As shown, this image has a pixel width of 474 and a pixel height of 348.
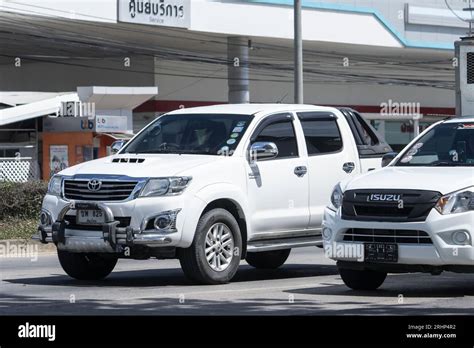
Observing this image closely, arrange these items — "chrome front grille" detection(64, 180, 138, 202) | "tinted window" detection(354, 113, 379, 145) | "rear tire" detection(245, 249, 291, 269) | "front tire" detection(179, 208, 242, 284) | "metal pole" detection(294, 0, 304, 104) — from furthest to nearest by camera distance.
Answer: "metal pole" detection(294, 0, 304, 104) < "rear tire" detection(245, 249, 291, 269) < "tinted window" detection(354, 113, 379, 145) < "front tire" detection(179, 208, 242, 284) < "chrome front grille" detection(64, 180, 138, 202)

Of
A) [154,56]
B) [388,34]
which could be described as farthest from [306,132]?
[388,34]

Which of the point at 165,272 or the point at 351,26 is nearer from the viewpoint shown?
the point at 165,272

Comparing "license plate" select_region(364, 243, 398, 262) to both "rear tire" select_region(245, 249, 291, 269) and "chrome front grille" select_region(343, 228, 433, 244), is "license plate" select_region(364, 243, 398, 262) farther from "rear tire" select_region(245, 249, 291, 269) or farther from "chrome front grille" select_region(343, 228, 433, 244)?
"rear tire" select_region(245, 249, 291, 269)

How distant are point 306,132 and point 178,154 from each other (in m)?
1.92

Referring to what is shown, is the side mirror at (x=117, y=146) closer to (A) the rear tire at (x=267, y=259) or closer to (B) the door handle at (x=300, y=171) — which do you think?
(B) the door handle at (x=300, y=171)

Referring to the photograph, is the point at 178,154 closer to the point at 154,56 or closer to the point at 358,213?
the point at 358,213

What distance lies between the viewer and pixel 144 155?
1342 cm

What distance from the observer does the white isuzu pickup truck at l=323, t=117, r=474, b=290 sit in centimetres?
1115

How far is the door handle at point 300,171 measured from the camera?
1409 cm

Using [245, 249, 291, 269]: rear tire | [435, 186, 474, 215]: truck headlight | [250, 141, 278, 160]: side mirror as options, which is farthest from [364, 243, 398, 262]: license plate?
[245, 249, 291, 269]: rear tire

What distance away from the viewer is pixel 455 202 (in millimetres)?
11195

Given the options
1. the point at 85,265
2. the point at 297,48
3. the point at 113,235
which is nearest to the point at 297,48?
the point at 297,48

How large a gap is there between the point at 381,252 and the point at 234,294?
1631 millimetres

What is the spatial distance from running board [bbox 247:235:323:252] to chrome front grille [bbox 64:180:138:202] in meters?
1.77
